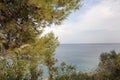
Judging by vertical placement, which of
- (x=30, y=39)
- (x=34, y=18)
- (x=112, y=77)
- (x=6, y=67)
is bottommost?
(x=112, y=77)

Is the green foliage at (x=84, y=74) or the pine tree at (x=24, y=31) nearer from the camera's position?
the pine tree at (x=24, y=31)

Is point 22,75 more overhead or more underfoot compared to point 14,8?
more underfoot

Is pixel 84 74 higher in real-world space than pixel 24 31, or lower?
lower

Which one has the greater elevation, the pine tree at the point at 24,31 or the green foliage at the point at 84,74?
the pine tree at the point at 24,31

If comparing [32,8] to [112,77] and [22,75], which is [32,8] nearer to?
[22,75]

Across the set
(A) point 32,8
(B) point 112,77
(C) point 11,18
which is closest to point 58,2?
(A) point 32,8

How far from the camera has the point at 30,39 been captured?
10.7 meters

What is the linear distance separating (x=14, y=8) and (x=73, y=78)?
357 centimetres

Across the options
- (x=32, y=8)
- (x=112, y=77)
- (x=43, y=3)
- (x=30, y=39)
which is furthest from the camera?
(x=112, y=77)

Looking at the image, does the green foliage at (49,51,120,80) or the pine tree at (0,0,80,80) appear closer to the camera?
the pine tree at (0,0,80,80)

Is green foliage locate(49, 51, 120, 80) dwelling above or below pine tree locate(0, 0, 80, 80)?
below

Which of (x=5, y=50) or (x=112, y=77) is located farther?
(x=112, y=77)

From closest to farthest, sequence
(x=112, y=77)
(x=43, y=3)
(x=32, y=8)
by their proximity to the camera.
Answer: (x=43, y=3) → (x=32, y=8) → (x=112, y=77)

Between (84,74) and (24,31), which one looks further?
(84,74)
